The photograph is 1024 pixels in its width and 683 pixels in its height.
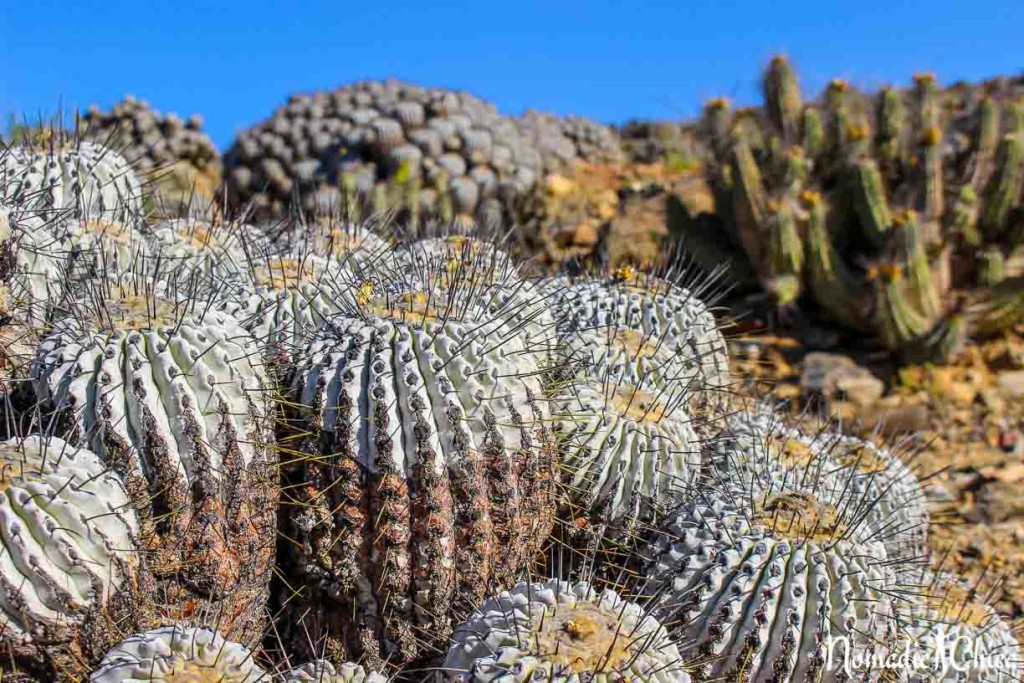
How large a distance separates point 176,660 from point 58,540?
0.42 metres

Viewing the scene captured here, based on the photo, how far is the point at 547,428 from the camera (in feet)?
9.24

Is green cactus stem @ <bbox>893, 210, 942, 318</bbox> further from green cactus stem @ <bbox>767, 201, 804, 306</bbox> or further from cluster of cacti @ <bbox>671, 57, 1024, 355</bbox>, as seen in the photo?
green cactus stem @ <bbox>767, 201, 804, 306</bbox>

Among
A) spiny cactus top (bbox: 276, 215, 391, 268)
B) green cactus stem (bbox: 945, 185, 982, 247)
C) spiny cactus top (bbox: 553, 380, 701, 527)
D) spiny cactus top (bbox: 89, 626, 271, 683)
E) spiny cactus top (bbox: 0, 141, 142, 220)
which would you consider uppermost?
green cactus stem (bbox: 945, 185, 982, 247)

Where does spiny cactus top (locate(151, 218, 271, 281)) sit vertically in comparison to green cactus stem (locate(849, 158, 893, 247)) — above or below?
below

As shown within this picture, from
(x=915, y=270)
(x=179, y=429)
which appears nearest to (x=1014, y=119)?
(x=915, y=270)

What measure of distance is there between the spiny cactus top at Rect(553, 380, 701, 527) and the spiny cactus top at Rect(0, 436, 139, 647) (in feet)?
4.18

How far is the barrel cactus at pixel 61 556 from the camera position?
2.31 metres

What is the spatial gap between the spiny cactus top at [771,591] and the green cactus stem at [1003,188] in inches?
233

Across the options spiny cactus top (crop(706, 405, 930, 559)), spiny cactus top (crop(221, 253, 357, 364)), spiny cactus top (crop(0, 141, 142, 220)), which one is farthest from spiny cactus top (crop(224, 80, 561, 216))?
spiny cactus top (crop(706, 405, 930, 559))

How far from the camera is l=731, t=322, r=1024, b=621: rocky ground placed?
15.6ft

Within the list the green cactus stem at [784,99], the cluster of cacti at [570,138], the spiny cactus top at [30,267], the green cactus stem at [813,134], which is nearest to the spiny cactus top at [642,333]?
the spiny cactus top at [30,267]

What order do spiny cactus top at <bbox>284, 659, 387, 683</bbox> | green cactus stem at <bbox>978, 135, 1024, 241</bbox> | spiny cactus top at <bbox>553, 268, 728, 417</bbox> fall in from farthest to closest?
green cactus stem at <bbox>978, 135, 1024, 241</bbox>
spiny cactus top at <bbox>553, 268, 728, 417</bbox>
spiny cactus top at <bbox>284, 659, 387, 683</bbox>

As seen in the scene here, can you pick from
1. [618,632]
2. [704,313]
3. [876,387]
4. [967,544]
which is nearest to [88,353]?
[618,632]

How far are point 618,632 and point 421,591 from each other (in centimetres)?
64
